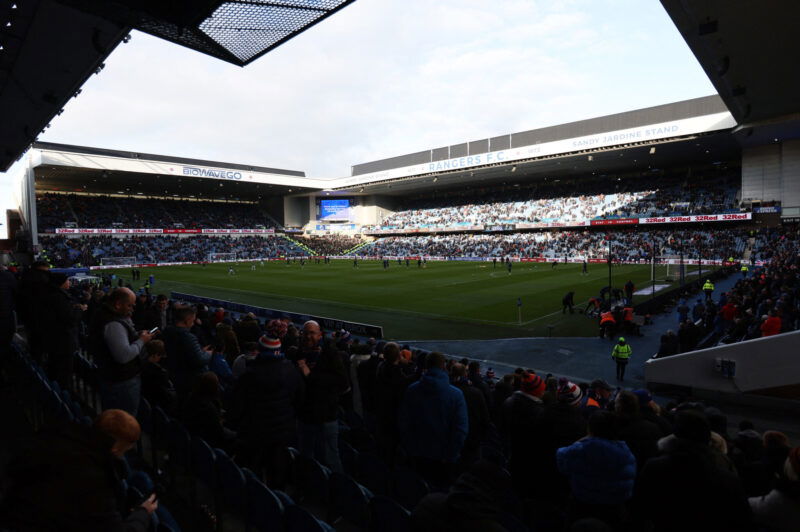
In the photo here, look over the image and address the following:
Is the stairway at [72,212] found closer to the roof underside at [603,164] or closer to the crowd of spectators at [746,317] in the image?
the roof underside at [603,164]

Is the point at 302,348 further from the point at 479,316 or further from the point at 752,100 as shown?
the point at 752,100

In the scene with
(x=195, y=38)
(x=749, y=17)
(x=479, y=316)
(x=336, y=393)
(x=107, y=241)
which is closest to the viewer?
(x=336, y=393)

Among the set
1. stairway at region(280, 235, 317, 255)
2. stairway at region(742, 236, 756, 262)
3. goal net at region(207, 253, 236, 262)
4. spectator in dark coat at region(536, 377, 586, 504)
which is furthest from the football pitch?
stairway at region(280, 235, 317, 255)

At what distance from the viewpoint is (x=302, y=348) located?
643 centimetres

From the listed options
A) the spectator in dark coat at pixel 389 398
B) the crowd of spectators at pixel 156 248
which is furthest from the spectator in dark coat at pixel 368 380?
the crowd of spectators at pixel 156 248

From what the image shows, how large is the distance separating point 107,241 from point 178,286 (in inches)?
1449

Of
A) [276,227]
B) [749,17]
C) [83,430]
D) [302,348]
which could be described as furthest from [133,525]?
[276,227]

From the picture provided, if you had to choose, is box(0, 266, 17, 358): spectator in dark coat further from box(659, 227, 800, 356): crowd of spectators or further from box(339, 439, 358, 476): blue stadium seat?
box(659, 227, 800, 356): crowd of spectators

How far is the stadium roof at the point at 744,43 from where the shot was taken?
16.2 m

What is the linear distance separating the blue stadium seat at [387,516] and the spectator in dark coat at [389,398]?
172cm

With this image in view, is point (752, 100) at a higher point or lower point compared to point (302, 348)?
higher

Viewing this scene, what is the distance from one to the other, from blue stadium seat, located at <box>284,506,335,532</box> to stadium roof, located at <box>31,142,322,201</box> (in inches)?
2186

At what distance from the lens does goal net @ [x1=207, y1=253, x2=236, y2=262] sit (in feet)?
216

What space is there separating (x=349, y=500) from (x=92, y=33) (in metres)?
9.04
